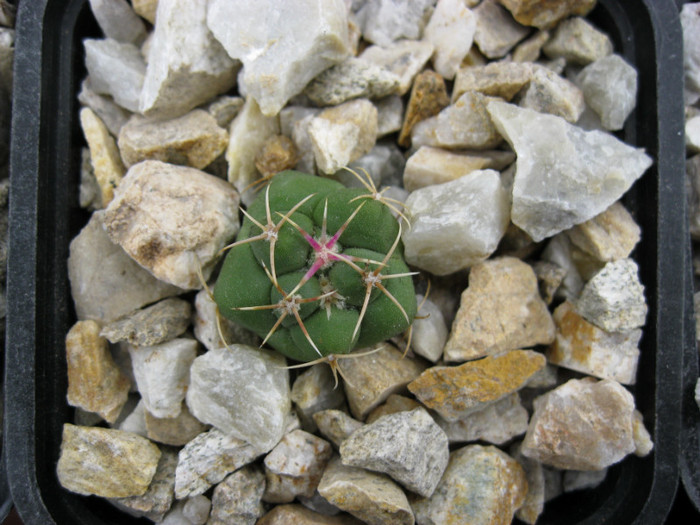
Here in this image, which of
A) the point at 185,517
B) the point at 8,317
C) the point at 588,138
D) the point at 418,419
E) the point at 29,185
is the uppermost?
the point at 588,138

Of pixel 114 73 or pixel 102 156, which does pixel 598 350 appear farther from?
pixel 114 73

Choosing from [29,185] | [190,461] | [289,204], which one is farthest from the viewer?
[29,185]

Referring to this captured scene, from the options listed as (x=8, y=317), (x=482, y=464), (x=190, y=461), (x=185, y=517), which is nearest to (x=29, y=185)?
(x=8, y=317)

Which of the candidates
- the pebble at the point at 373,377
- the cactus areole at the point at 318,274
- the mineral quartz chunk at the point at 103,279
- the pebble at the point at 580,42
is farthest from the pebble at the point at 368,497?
the pebble at the point at 580,42

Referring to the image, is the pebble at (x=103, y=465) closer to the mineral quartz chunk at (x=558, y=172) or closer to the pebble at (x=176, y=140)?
the pebble at (x=176, y=140)

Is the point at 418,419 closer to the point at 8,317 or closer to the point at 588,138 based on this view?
the point at 588,138

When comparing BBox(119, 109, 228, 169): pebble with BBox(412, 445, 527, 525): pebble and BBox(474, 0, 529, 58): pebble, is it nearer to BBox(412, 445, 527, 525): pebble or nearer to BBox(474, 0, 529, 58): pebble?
BBox(474, 0, 529, 58): pebble

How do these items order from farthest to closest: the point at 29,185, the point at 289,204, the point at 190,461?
the point at 29,185, the point at 190,461, the point at 289,204

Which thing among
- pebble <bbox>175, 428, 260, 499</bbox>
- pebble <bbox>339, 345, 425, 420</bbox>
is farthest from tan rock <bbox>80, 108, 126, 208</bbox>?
pebble <bbox>339, 345, 425, 420</bbox>
